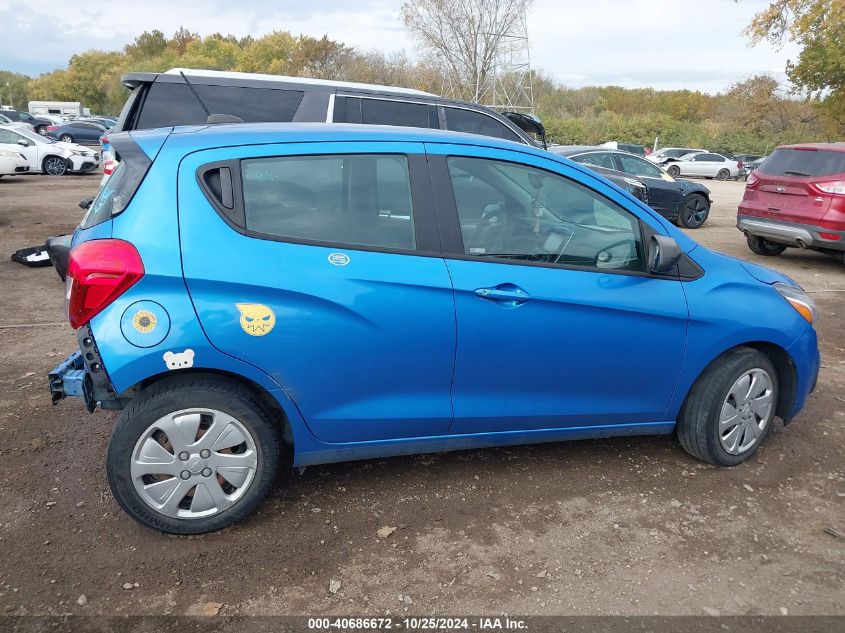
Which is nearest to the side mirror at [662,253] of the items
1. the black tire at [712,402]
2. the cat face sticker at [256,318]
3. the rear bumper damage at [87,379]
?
the black tire at [712,402]

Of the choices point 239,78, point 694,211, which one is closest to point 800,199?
point 694,211

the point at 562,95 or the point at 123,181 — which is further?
the point at 562,95

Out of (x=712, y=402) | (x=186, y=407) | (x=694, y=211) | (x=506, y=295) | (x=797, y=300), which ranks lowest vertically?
(x=694, y=211)

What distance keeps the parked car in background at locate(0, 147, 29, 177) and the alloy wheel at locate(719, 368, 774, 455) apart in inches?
794

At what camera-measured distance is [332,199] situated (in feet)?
10.1

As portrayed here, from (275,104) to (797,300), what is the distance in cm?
476

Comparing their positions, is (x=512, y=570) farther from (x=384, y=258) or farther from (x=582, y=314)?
(x=384, y=258)

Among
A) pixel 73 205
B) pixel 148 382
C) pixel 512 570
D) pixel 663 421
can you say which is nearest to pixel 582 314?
pixel 663 421

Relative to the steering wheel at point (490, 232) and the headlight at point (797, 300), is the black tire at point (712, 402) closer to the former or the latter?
the headlight at point (797, 300)

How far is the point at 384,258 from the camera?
3.04 metres

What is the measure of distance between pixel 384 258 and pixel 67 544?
72.7 inches

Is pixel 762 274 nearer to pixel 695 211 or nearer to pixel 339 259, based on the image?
pixel 339 259

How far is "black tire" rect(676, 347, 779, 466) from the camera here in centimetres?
367

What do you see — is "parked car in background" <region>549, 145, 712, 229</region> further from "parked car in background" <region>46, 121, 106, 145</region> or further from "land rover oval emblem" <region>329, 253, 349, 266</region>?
"parked car in background" <region>46, 121, 106, 145</region>
